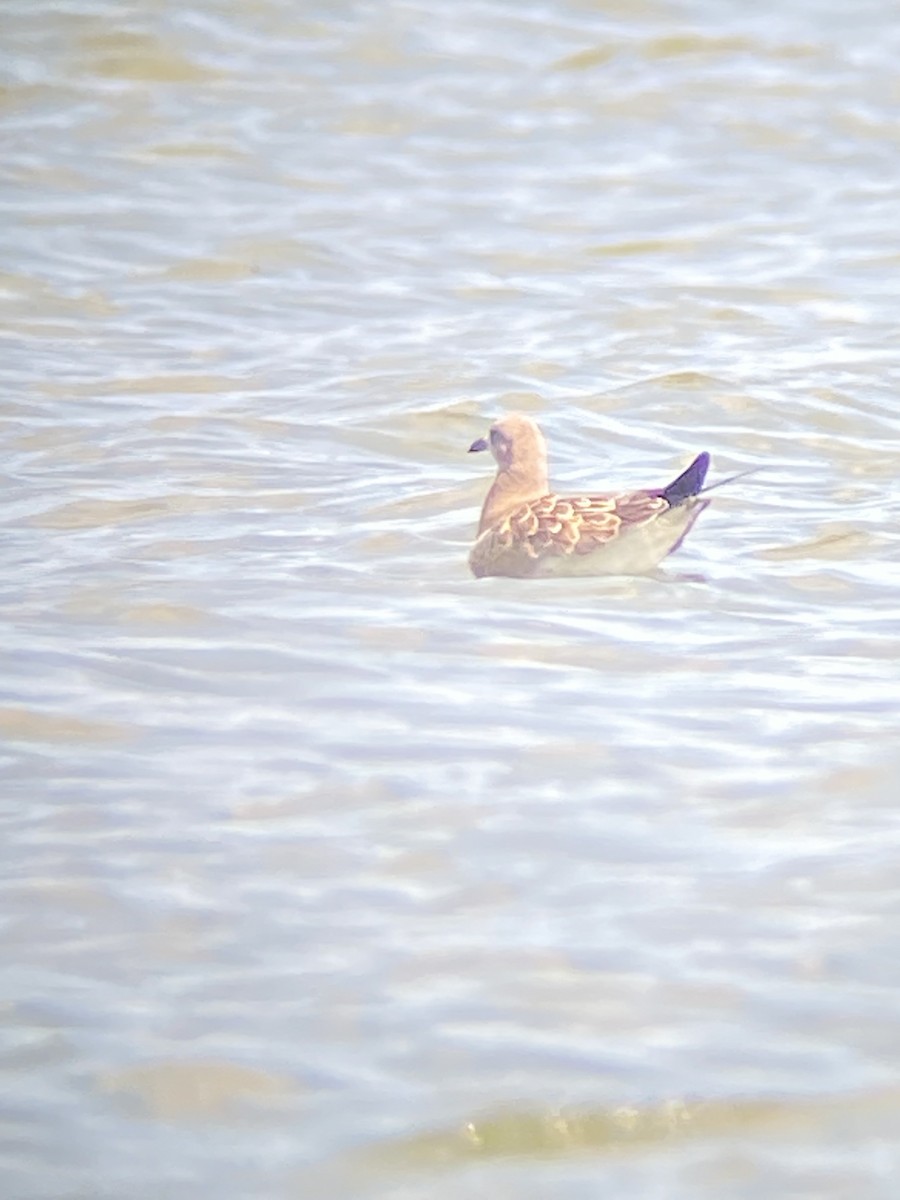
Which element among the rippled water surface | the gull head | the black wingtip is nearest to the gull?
the black wingtip

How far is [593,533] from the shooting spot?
26.0ft

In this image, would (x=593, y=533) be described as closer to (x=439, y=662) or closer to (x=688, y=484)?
(x=688, y=484)

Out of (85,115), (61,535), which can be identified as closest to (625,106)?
(85,115)

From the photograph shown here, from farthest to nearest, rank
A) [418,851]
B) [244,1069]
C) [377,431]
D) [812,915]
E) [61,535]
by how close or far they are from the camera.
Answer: [377,431]
[61,535]
[418,851]
[812,915]
[244,1069]

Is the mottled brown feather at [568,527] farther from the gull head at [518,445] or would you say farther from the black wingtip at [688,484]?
the gull head at [518,445]

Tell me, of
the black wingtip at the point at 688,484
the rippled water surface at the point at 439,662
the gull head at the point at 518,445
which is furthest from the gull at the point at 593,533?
the gull head at the point at 518,445

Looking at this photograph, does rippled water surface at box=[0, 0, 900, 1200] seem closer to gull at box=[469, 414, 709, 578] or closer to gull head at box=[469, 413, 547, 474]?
→ gull at box=[469, 414, 709, 578]

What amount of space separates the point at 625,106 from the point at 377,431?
673 centimetres

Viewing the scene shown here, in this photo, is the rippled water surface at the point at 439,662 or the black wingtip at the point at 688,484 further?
the black wingtip at the point at 688,484

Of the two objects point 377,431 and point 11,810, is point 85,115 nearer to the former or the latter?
point 377,431

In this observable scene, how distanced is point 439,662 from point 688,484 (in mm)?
1459

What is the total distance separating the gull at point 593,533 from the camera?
7.84 metres

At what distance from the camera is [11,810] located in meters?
5.48

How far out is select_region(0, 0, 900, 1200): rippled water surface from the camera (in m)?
4.11
